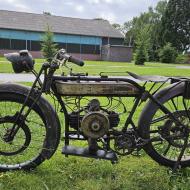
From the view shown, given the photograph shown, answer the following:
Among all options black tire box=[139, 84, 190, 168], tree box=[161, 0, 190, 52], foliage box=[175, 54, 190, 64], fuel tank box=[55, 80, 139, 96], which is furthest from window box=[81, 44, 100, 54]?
fuel tank box=[55, 80, 139, 96]

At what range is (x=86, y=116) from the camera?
3865mm

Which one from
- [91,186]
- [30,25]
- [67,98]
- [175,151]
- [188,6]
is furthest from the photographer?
[188,6]

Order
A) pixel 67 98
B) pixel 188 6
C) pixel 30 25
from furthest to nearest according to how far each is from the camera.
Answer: pixel 188 6, pixel 30 25, pixel 67 98

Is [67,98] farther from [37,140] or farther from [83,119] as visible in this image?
[37,140]

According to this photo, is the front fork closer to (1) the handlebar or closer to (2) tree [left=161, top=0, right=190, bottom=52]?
(1) the handlebar

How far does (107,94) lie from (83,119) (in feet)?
1.17

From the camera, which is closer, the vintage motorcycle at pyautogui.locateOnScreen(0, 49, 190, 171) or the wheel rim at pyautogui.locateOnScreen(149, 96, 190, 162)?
the vintage motorcycle at pyautogui.locateOnScreen(0, 49, 190, 171)

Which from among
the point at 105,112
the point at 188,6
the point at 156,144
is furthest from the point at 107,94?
the point at 188,6

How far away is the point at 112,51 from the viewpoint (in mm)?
50594

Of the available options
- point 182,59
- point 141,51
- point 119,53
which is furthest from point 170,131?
point 182,59

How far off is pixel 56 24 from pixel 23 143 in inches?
1945

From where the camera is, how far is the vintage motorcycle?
388 centimetres

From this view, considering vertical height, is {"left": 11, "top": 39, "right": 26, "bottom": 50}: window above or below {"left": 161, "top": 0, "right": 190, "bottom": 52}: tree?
below

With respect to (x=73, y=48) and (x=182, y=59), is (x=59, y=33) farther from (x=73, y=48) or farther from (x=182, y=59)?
(x=182, y=59)
